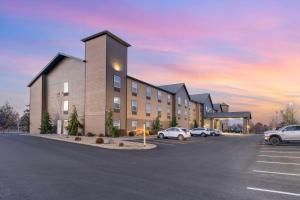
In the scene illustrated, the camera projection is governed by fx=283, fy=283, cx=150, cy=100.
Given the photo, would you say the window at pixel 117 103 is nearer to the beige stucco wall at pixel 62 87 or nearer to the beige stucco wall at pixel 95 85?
the beige stucco wall at pixel 95 85

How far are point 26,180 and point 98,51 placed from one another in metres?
30.1

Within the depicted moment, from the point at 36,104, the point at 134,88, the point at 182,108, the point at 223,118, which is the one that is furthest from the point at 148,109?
the point at 223,118

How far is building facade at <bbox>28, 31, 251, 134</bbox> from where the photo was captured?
3712 centimetres

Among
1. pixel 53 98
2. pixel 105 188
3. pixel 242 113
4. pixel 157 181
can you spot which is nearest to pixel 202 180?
pixel 157 181

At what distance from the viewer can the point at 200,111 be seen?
7825 cm

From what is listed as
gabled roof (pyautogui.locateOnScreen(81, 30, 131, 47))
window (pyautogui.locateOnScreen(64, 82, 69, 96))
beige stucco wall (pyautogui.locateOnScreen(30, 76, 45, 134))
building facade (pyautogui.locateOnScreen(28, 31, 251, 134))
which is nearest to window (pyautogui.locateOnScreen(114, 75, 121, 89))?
building facade (pyautogui.locateOnScreen(28, 31, 251, 134))

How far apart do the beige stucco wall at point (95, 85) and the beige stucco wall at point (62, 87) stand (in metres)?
1.35

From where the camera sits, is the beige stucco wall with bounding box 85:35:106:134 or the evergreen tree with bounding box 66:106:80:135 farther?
the evergreen tree with bounding box 66:106:80:135

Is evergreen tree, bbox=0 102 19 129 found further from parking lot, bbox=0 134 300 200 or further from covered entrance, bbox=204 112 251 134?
parking lot, bbox=0 134 300 200

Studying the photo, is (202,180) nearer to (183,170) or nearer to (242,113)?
(183,170)

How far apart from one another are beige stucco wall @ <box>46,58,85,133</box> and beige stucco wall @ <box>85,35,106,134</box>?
1.35m

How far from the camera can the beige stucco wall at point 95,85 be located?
1444 inches

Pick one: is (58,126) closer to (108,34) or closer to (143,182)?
(108,34)

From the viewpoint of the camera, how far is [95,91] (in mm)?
37562
